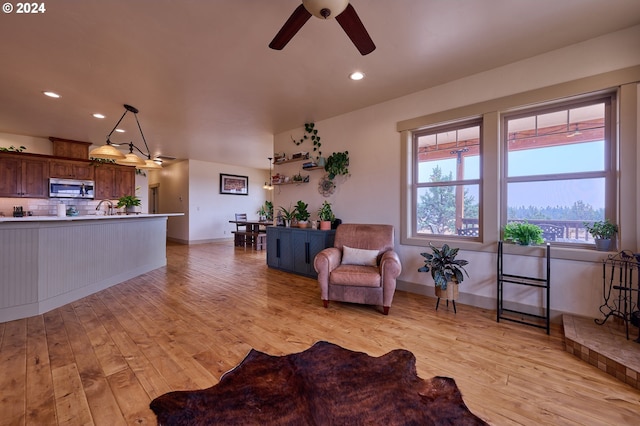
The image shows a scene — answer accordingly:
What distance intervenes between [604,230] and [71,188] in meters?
8.52

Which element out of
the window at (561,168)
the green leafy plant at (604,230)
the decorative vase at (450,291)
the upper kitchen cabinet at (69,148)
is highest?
the upper kitchen cabinet at (69,148)

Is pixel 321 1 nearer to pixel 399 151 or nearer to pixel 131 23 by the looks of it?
pixel 131 23

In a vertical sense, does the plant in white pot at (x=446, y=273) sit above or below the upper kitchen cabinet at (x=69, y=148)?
below

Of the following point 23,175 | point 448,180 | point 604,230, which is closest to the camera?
point 604,230

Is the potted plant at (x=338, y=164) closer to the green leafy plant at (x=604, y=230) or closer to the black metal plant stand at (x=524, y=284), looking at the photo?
the black metal plant stand at (x=524, y=284)

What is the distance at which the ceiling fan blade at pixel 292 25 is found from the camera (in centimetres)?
153

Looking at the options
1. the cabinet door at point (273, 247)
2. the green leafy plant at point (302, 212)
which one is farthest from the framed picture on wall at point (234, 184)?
the green leafy plant at point (302, 212)

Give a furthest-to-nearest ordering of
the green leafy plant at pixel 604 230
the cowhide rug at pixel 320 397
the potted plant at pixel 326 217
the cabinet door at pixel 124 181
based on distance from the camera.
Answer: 1. the cabinet door at pixel 124 181
2. the potted plant at pixel 326 217
3. the green leafy plant at pixel 604 230
4. the cowhide rug at pixel 320 397

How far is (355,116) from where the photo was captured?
3967 millimetres

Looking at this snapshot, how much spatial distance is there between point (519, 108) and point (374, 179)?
1805mm

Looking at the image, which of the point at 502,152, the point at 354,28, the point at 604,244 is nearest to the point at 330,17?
the point at 354,28

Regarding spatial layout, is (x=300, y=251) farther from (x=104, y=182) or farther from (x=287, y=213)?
(x=104, y=182)

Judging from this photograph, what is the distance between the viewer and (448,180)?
3.27 metres

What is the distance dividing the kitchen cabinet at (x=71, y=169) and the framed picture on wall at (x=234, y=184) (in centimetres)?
338
